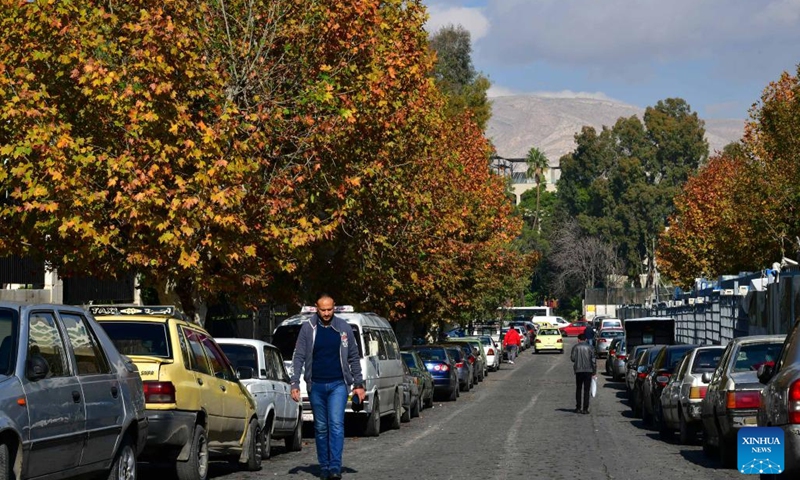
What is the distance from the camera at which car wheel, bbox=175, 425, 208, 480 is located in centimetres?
1395

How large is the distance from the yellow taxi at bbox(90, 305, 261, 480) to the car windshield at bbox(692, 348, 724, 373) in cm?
815

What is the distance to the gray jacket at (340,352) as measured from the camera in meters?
14.9

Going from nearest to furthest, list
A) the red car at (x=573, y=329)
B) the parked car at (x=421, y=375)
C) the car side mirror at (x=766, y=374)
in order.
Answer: the car side mirror at (x=766, y=374), the parked car at (x=421, y=375), the red car at (x=573, y=329)

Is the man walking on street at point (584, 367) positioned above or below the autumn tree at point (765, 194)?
below

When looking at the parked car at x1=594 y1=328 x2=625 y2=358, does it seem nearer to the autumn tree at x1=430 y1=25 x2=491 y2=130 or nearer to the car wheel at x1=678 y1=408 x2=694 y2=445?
the autumn tree at x1=430 y1=25 x2=491 y2=130

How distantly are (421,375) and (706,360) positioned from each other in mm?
11179

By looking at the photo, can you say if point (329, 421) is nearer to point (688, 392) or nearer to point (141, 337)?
point (141, 337)

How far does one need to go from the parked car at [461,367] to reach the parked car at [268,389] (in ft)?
71.1

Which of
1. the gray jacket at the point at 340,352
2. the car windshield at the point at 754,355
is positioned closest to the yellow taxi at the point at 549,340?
the car windshield at the point at 754,355

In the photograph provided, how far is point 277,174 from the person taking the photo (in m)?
25.0

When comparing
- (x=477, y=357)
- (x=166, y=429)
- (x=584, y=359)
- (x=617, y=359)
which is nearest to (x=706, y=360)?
(x=584, y=359)

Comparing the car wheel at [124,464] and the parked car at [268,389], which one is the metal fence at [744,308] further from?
the car wheel at [124,464]

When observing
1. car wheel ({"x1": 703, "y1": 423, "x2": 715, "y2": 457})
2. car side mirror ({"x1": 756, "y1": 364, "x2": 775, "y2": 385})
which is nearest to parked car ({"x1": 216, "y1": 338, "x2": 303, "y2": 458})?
car wheel ({"x1": 703, "y1": 423, "x2": 715, "y2": 457})

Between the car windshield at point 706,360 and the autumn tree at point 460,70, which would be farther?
the autumn tree at point 460,70
